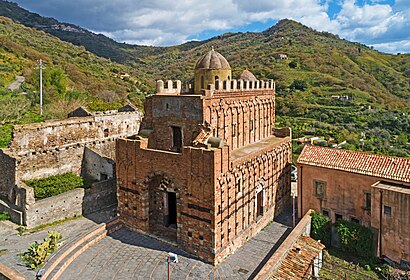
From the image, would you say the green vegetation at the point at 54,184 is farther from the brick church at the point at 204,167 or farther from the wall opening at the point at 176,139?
the wall opening at the point at 176,139

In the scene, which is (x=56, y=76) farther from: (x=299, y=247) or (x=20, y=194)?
(x=299, y=247)

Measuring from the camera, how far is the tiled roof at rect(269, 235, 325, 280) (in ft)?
47.3

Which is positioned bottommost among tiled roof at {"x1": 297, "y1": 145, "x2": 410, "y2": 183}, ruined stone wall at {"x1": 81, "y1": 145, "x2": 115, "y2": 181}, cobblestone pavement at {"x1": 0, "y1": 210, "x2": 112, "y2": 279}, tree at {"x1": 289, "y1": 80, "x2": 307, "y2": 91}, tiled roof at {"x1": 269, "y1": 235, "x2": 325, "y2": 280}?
tiled roof at {"x1": 269, "y1": 235, "x2": 325, "y2": 280}

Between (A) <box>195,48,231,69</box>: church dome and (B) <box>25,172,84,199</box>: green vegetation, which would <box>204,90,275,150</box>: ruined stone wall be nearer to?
(A) <box>195,48,231,69</box>: church dome

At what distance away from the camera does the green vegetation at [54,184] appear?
69.7 feet

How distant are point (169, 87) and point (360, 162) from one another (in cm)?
1136

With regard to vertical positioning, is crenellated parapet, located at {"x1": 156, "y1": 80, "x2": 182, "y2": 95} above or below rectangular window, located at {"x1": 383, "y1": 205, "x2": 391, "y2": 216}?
above

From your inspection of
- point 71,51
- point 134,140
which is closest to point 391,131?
point 134,140

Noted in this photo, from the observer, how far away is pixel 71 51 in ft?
270

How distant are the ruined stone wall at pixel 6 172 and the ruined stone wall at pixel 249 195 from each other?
14.8m

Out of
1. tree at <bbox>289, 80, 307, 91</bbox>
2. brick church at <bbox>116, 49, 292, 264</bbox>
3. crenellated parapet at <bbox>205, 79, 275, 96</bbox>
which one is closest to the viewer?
brick church at <bbox>116, 49, 292, 264</bbox>

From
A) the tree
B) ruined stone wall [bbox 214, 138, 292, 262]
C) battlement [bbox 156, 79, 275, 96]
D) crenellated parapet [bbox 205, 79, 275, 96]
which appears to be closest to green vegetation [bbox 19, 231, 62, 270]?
ruined stone wall [bbox 214, 138, 292, 262]

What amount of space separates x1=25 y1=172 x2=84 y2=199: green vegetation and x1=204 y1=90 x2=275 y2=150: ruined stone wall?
38.7 feet

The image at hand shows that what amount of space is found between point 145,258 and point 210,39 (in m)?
163
